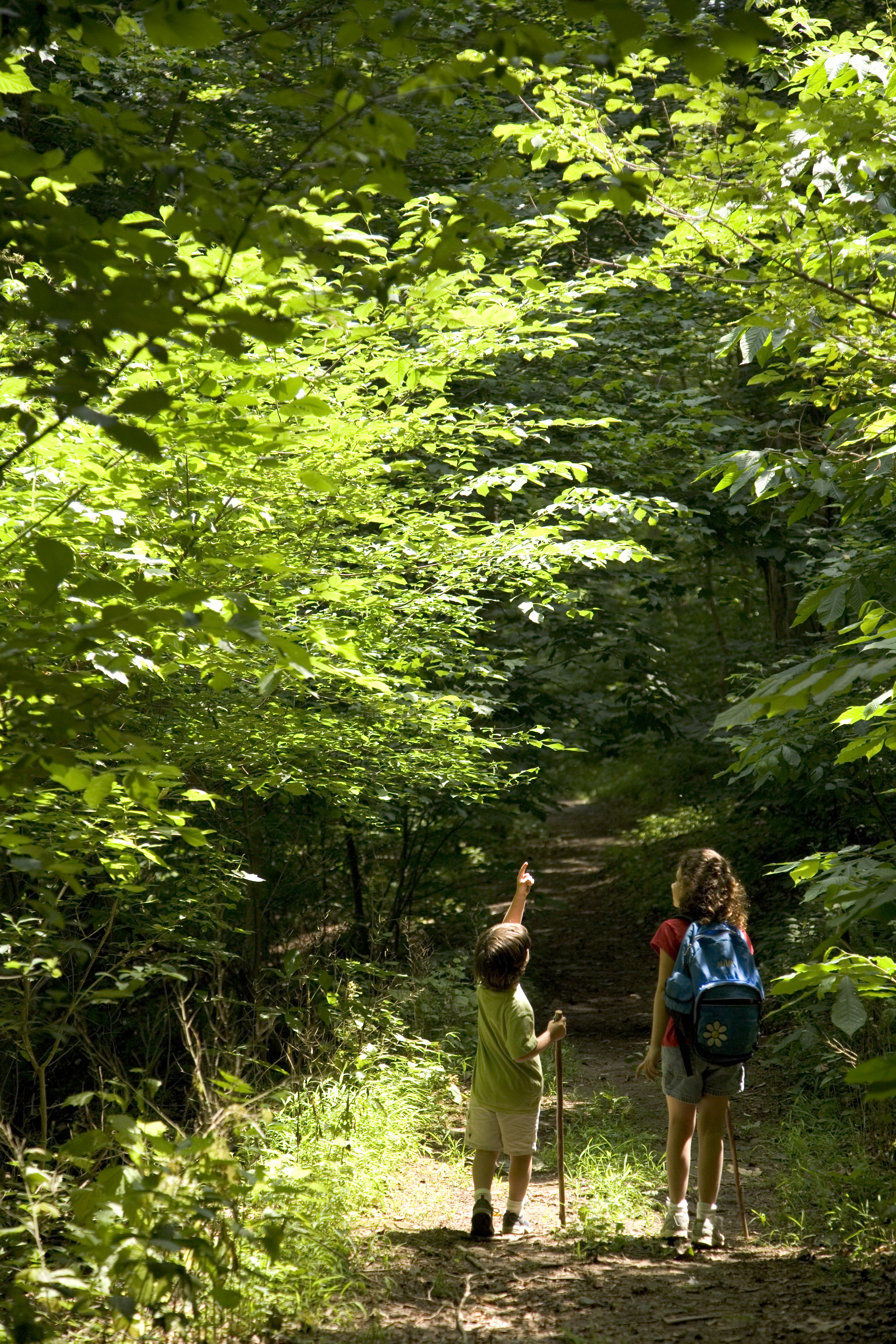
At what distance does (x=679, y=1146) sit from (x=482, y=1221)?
86 centimetres

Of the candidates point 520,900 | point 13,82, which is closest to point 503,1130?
point 520,900

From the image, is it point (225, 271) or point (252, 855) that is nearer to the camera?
point (225, 271)

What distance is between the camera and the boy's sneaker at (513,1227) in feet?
14.2

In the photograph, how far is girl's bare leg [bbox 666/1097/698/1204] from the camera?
4137 millimetres

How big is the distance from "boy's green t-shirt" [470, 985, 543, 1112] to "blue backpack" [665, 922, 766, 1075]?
2.07 feet

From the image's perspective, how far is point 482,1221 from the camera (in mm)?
4246

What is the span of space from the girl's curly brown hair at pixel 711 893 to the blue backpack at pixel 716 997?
0.17 feet

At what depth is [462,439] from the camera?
7.66 meters

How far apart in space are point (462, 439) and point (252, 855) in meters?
3.42

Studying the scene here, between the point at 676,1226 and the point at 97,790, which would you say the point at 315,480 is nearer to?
the point at 97,790

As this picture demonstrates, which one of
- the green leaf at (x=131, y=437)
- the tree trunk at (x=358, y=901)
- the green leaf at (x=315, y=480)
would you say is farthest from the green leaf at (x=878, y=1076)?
the tree trunk at (x=358, y=901)

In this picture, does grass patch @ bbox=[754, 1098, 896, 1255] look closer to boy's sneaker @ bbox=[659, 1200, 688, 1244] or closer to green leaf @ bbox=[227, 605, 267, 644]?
boy's sneaker @ bbox=[659, 1200, 688, 1244]

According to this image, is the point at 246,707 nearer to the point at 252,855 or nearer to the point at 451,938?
the point at 252,855

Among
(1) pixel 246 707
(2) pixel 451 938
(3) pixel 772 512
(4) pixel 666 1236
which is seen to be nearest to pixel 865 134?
(1) pixel 246 707
